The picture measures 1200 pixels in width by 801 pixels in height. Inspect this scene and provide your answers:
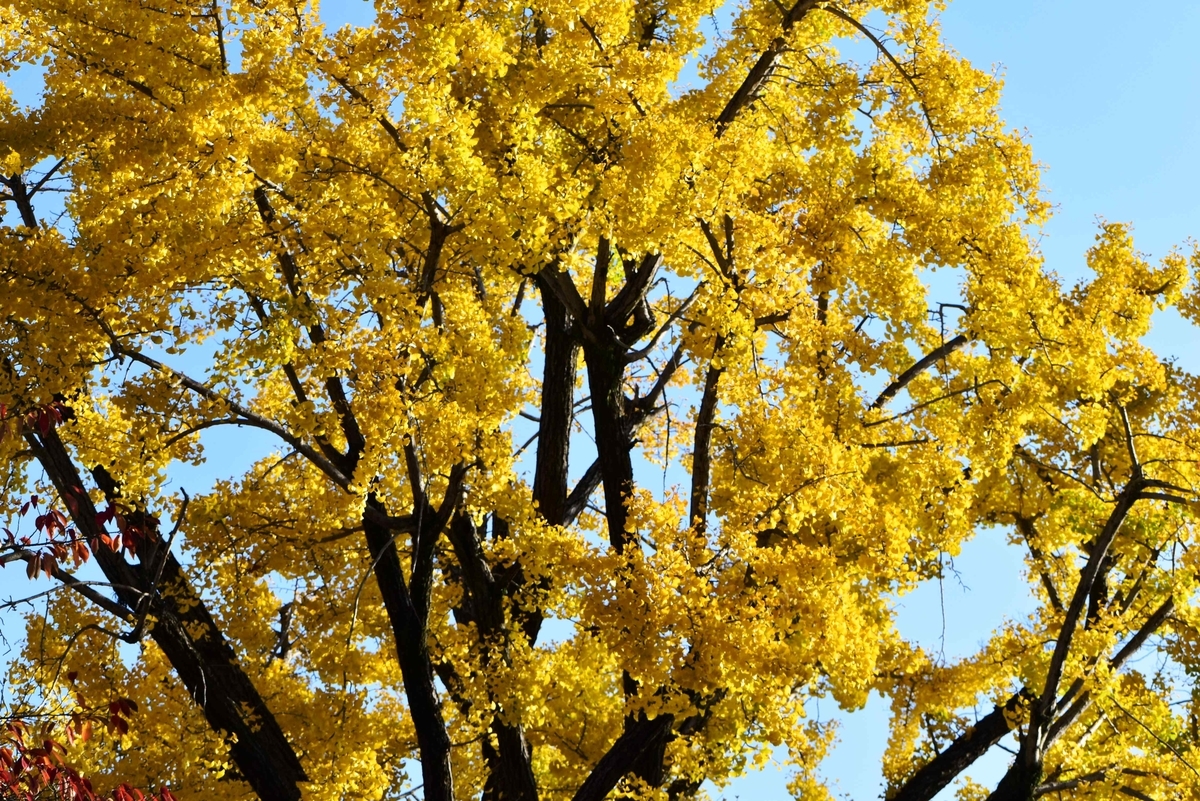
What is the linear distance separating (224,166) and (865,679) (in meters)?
5.49

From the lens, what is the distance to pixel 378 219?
760 centimetres

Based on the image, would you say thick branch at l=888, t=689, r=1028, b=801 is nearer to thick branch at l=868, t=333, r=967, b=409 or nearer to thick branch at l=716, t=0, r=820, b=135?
thick branch at l=868, t=333, r=967, b=409

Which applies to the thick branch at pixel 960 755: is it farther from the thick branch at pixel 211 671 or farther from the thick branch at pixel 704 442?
the thick branch at pixel 211 671

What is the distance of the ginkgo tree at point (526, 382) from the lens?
7402 millimetres

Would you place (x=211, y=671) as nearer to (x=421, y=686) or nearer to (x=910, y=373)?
(x=421, y=686)

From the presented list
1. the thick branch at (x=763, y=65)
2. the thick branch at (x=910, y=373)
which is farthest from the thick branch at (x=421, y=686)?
the thick branch at (x=910, y=373)

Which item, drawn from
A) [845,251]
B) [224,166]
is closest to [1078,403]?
[845,251]

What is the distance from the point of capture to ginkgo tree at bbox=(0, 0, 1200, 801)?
291 inches

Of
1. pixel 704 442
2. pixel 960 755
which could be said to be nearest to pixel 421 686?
pixel 704 442

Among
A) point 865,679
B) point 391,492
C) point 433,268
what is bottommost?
point 865,679

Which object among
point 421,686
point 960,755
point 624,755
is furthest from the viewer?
point 960,755

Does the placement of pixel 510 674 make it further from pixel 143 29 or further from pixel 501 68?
pixel 143 29

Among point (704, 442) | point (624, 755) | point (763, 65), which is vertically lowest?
point (624, 755)

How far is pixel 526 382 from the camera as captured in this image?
880 centimetres
